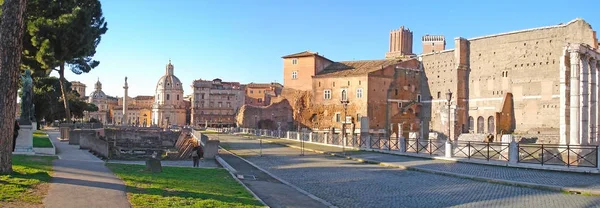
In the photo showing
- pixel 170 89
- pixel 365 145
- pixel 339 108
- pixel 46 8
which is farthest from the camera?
pixel 170 89

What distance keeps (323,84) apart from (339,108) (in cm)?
421

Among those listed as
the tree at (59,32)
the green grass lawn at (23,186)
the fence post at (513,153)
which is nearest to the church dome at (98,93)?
the tree at (59,32)

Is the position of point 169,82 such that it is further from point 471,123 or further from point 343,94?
point 471,123

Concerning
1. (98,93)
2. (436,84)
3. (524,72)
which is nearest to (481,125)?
(524,72)

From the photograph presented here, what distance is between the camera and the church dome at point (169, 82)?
10825 centimetres

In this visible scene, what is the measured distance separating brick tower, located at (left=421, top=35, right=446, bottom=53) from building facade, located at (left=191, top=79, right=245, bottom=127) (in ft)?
139

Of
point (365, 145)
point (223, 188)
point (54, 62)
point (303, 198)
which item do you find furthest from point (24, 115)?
point (365, 145)

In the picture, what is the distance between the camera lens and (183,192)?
924cm

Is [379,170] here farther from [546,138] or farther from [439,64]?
[439,64]

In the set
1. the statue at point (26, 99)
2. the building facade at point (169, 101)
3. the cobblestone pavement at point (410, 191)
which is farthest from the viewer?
the building facade at point (169, 101)

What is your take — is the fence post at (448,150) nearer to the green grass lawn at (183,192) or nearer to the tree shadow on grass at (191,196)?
the green grass lawn at (183,192)

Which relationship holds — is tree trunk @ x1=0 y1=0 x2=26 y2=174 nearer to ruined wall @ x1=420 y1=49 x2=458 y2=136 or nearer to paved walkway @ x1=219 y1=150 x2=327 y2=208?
paved walkway @ x1=219 y1=150 x2=327 y2=208

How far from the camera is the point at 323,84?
210 ft

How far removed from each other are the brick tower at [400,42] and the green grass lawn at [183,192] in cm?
9869
